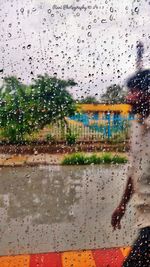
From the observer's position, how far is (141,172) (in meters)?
1.85

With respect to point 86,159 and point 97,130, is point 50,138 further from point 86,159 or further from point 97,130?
point 86,159

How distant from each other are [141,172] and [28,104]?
7572mm

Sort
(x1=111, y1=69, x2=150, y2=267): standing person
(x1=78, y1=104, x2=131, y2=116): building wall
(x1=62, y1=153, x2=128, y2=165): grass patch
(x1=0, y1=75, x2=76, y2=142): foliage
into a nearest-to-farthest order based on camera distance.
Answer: (x1=111, y1=69, x2=150, y2=267): standing person, (x1=62, y1=153, x2=128, y2=165): grass patch, (x1=0, y1=75, x2=76, y2=142): foliage, (x1=78, y1=104, x2=131, y2=116): building wall

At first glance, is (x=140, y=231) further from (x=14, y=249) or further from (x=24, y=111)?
(x=24, y=111)

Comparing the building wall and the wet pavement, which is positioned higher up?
the wet pavement

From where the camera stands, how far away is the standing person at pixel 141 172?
1.84m

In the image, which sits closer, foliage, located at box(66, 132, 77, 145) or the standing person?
the standing person

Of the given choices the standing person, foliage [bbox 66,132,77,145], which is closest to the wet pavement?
the standing person

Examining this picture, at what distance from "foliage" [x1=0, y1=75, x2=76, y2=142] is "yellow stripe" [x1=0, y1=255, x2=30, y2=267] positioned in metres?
5.85

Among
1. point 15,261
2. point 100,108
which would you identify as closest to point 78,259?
point 15,261

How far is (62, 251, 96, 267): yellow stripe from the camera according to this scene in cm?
265

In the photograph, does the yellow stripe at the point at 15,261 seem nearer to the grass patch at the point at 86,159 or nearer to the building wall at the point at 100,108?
the grass patch at the point at 86,159

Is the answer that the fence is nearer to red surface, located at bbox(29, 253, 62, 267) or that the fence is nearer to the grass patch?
the grass patch

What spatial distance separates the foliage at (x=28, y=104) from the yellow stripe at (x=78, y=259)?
19.3 feet
